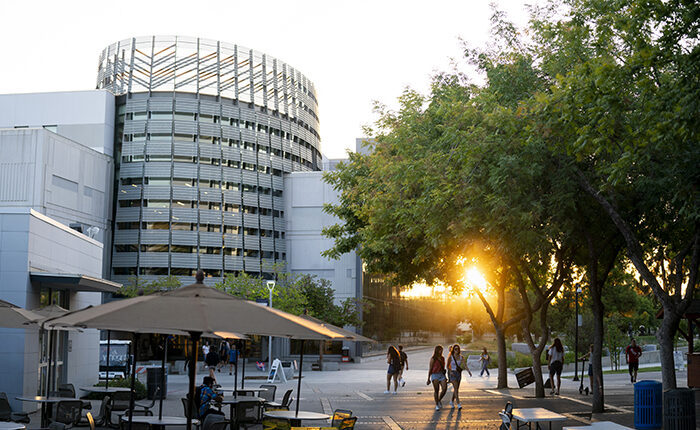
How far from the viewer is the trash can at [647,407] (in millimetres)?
16188

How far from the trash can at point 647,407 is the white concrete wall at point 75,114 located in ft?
200

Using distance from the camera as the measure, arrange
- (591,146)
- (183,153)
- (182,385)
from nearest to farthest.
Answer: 1. (591,146)
2. (182,385)
3. (183,153)

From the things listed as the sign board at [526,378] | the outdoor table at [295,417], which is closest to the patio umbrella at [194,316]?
the outdoor table at [295,417]

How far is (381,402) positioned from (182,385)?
44.4 ft

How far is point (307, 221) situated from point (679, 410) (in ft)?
194

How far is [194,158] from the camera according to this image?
69188mm

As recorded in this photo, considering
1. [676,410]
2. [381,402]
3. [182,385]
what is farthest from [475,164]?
[182,385]

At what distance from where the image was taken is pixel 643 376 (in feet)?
129

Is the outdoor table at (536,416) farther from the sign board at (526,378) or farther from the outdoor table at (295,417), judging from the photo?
the sign board at (526,378)

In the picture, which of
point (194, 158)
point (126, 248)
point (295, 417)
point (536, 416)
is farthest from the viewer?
point (194, 158)

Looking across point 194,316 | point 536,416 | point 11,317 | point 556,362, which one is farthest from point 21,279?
point 556,362

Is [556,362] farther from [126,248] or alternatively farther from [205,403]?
[126,248]

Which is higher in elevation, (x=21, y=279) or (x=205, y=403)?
(x=21, y=279)

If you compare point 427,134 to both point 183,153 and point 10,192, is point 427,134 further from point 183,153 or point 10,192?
point 183,153
